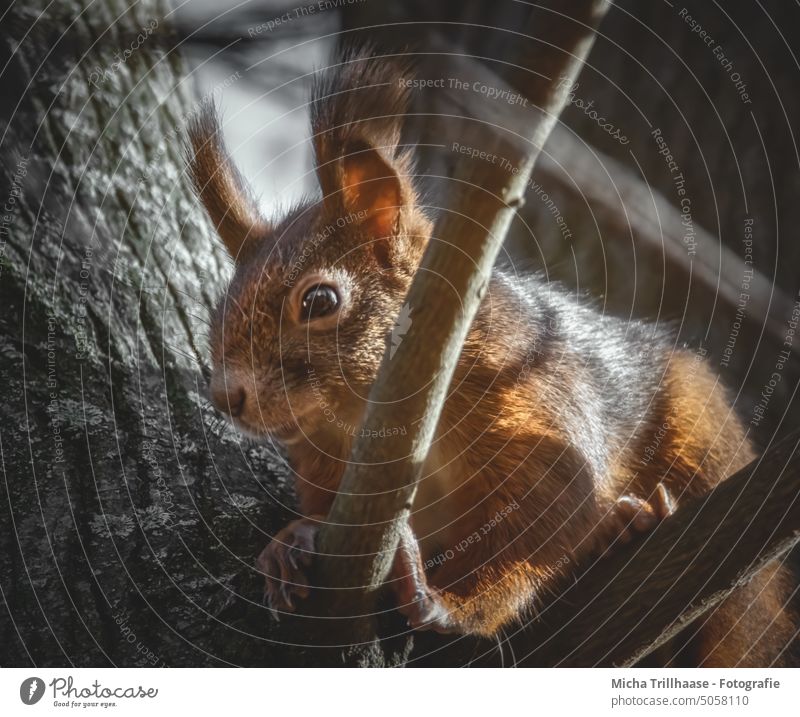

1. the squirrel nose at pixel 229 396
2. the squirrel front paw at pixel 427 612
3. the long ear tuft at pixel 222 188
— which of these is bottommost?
the squirrel front paw at pixel 427 612

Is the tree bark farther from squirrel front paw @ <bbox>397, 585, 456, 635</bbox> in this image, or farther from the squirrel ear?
the squirrel ear

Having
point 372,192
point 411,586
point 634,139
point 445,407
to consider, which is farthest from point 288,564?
point 634,139

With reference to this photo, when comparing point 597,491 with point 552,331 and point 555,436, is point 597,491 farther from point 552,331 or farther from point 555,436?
point 552,331

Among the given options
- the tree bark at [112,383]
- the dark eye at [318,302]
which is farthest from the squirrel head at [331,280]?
the tree bark at [112,383]

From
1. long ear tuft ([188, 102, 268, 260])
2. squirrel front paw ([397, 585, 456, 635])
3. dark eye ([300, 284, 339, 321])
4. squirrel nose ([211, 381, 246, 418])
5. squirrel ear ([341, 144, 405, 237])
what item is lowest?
squirrel front paw ([397, 585, 456, 635])

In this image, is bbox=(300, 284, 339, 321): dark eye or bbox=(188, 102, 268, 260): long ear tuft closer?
bbox=(300, 284, 339, 321): dark eye

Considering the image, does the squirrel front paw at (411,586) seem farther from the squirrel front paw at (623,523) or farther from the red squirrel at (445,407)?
the squirrel front paw at (623,523)

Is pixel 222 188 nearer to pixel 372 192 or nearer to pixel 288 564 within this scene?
pixel 372 192

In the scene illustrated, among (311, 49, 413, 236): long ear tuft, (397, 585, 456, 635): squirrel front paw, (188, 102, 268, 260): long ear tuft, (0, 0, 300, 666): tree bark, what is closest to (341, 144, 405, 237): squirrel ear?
(311, 49, 413, 236): long ear tuft

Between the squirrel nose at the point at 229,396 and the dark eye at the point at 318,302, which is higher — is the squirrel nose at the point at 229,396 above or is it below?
below
